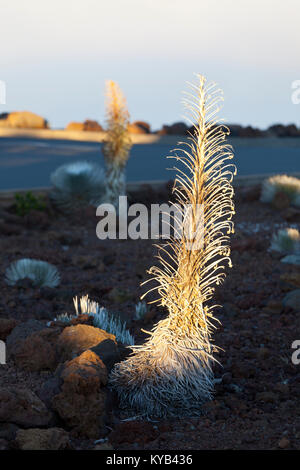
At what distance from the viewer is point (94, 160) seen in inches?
611

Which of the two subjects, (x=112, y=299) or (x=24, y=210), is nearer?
(x=112, y=299)

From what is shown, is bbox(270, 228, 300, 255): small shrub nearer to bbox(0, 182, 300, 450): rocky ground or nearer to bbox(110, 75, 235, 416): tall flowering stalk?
bbox(0, 182, 300, 450): rocky ground

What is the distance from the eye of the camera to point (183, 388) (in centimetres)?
428

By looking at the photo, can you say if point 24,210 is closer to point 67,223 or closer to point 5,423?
point 67,223

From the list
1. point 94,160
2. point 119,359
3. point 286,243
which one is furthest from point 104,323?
point 94,160

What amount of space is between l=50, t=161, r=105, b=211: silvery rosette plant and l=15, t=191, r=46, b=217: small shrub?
1.24ft

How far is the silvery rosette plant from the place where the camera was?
1161cm

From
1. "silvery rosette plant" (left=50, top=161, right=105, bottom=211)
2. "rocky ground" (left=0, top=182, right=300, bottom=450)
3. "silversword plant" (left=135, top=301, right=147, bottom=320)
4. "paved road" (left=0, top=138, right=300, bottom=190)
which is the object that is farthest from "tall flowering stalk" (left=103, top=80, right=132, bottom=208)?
"silversword plant" (left=135, top=301, right=147, bottom=320)

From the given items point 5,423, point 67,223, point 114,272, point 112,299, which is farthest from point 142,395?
point 67,223

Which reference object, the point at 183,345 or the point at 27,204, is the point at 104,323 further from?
the point at 27,204

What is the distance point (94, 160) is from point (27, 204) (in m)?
4.49

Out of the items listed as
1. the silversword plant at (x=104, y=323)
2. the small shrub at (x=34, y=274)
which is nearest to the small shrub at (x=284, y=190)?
the small shrub at (x=34, y=274)

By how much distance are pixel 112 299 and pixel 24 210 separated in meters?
4.47

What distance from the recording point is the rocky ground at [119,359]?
391cm
